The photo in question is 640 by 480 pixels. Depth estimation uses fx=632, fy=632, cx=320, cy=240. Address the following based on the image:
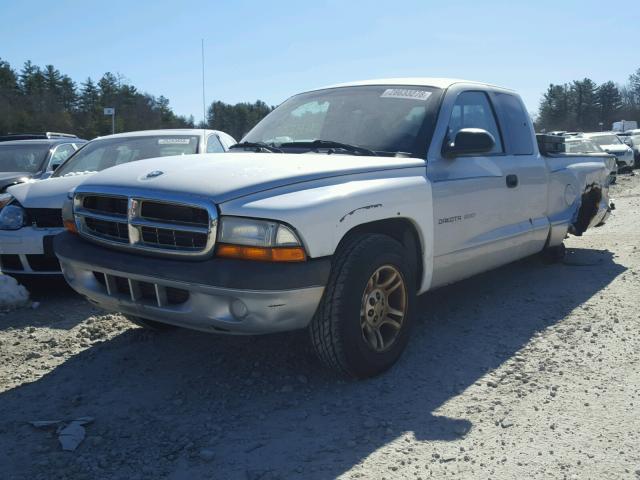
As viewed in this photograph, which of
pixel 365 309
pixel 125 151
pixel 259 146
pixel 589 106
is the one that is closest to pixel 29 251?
pixel 125 151

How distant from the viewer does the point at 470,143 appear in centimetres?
418

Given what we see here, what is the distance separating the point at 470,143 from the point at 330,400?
1934 mm

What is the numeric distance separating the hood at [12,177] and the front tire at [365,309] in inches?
226

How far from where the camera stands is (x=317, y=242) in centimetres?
320

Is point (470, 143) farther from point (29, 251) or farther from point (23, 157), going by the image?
point (23, 157)

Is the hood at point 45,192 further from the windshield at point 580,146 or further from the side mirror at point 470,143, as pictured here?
the windshield at point 580,146

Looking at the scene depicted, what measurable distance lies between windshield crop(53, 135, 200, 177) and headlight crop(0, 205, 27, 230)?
39.9 inches

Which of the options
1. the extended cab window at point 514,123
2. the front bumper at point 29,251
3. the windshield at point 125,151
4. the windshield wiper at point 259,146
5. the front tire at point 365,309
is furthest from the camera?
the windshield at point 125,151

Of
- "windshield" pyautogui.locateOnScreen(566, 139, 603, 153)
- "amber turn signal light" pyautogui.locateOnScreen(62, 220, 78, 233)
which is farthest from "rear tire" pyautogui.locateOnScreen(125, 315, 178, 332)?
"windshield" pyautogui.locateOnScreen(566, 139, 603, 153)

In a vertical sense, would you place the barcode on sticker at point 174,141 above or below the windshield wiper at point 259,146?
above

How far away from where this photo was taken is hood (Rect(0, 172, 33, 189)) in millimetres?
7684

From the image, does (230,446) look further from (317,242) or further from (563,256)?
(563,256)

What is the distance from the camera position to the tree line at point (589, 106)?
103625 mm

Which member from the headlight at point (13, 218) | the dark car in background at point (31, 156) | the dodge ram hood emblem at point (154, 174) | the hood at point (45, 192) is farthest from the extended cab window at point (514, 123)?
the dark car in background at point (31, 156)
